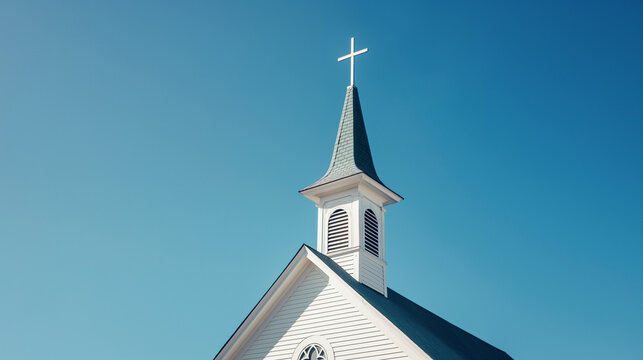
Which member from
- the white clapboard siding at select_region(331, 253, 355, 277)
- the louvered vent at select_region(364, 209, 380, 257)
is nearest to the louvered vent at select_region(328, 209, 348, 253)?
the white clapboard siding at select_region(331, 253, 355, 277)

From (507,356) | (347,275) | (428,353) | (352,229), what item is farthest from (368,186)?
(507,356)

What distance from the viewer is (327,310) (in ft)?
63.2

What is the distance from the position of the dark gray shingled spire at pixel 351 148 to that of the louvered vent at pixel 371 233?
132cm

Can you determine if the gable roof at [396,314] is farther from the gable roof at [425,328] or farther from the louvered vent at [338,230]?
the louvered vent at [338,230]

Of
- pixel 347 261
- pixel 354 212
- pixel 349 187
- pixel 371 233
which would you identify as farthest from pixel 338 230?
pixel 349 187

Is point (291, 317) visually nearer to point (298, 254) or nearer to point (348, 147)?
point (298, 254)

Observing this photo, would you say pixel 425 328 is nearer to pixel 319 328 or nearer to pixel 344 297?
pixel 344 297

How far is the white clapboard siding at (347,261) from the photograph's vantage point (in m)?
21.8

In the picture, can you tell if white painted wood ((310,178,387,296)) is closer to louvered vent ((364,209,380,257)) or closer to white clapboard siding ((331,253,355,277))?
white clapboard siding ((331,253,355,277))

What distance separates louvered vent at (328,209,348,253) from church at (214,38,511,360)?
0.12 feet

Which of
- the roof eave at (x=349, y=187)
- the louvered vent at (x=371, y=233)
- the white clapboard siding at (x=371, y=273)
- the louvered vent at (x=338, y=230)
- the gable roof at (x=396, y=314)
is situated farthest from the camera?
the roof eave at (x=349, y=187)

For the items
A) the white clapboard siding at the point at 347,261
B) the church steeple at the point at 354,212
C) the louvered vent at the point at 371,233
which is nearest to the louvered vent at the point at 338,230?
the church steeple at the point at 354,212

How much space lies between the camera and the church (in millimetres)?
18203

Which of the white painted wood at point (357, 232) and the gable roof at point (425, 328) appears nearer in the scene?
the gable roof at point (425, 328)
